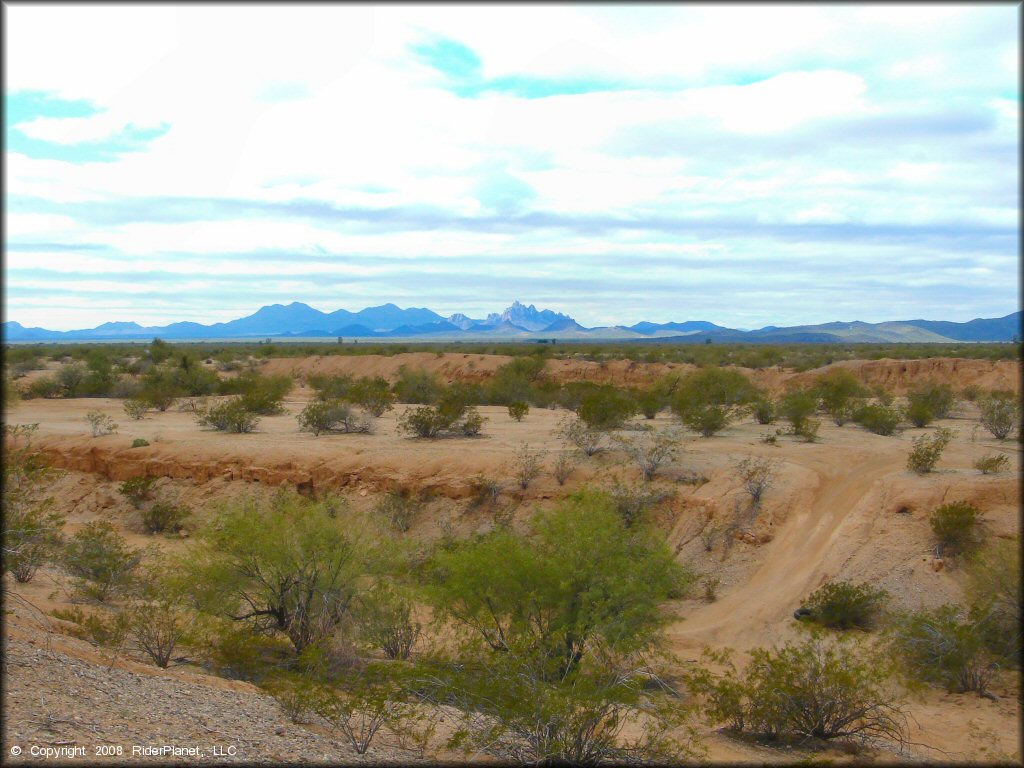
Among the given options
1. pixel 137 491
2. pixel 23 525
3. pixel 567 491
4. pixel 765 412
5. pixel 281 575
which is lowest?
pixel 137 491

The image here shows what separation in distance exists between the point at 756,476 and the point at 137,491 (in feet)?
73.3

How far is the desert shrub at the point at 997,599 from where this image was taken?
491 inches

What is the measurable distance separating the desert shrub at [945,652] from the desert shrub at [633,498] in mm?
8595

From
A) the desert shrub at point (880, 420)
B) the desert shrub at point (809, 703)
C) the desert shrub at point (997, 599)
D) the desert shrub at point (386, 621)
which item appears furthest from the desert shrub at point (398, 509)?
the desert shrub at point (880, 420)

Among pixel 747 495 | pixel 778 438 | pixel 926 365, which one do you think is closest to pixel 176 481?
pixel 747 495

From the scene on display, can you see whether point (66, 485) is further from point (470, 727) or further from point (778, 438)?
point (778, 438)

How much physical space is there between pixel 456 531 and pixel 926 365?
46.2 metres

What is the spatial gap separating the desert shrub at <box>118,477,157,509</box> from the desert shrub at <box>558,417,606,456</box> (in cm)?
1603

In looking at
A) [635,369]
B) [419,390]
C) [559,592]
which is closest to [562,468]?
[559,592]

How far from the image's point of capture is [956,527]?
18000 millimetres

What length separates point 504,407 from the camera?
44375 mm

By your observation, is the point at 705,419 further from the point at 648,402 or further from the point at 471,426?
the point at 471,426

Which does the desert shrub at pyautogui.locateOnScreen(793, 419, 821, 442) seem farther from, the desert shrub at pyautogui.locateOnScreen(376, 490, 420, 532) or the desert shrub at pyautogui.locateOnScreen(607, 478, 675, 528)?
the desert shrub at pyautogui.locateOnScreen(376, 490, 420, 532)

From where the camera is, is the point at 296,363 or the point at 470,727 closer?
the point at 470,727
